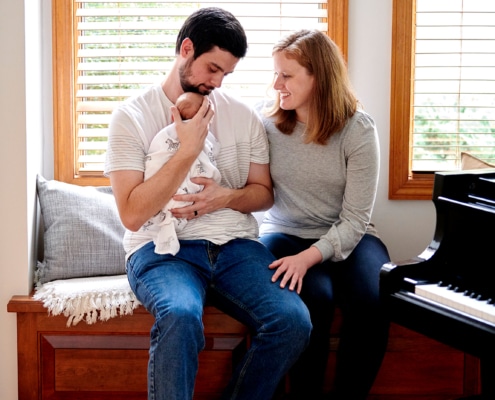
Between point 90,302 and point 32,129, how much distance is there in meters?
0.71

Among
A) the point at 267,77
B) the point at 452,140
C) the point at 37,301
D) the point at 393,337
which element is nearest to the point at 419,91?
the point at 452,140

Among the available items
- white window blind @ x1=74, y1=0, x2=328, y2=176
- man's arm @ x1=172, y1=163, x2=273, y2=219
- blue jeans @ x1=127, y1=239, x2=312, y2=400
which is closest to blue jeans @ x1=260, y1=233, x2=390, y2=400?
blue jeans @ x1=127, y1=239, x2=312, y2=400

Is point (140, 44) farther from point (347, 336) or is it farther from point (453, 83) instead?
point (347, 336)

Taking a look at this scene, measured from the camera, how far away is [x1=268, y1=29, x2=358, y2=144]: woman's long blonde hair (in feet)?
8.18

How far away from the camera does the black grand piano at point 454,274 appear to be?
183cm

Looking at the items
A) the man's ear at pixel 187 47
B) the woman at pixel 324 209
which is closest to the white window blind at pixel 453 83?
the woman at pixel 324 209

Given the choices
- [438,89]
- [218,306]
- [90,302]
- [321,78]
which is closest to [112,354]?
[90,302]

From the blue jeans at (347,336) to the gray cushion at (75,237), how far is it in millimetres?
770

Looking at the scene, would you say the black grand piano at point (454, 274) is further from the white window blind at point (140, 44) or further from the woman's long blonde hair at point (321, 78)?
the white window blind at point (140, 44)

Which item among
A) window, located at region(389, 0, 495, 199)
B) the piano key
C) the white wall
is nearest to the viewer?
the piano key

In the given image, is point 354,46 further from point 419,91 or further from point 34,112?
point 34,112

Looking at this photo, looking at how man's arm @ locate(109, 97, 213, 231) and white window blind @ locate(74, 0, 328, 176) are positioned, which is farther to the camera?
white window blind @ locate(74, 0, 328, 176)

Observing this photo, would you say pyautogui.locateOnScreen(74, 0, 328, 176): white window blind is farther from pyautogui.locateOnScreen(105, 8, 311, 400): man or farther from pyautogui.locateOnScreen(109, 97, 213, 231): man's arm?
pyautogui.locateOnScreen(109, 97, 213, 231): man's arm

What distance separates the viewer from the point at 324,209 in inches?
102
